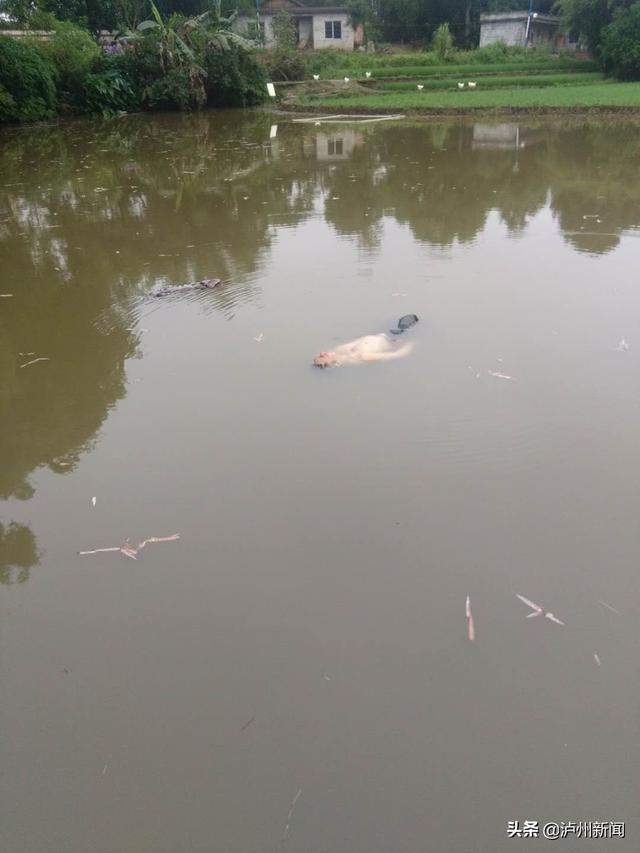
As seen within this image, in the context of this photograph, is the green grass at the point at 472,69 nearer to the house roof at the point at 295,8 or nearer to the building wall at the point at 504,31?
the building wall at the point at 504,31

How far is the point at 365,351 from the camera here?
16.0 feet

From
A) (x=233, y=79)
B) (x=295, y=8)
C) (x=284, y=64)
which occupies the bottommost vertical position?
(x=233, y=79)

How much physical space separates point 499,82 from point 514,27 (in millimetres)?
8836

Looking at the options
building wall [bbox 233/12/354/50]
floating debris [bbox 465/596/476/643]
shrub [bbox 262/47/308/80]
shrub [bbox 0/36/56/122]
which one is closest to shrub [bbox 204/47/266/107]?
shrub [bbox 262/47/308/80]

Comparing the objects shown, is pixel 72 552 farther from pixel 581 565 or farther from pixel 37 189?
pixel 37 189

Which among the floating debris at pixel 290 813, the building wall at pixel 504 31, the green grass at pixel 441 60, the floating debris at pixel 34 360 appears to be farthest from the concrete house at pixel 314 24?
the floating debris at pixel 290 813

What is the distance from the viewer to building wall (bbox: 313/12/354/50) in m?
31.4

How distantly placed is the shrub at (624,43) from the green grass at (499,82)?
975 mm

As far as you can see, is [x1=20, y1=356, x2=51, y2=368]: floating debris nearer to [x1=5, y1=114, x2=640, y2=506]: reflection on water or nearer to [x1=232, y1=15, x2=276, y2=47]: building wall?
[x1=5, y1=114, x2=640, y2=506]: reflection on water

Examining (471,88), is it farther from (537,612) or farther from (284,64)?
(537,612)

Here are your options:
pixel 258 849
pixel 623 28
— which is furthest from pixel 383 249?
pixel 623 28

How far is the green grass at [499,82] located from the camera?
76.4ft

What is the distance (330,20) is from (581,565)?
35.8 meters

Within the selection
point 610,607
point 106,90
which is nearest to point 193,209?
point 610,607
